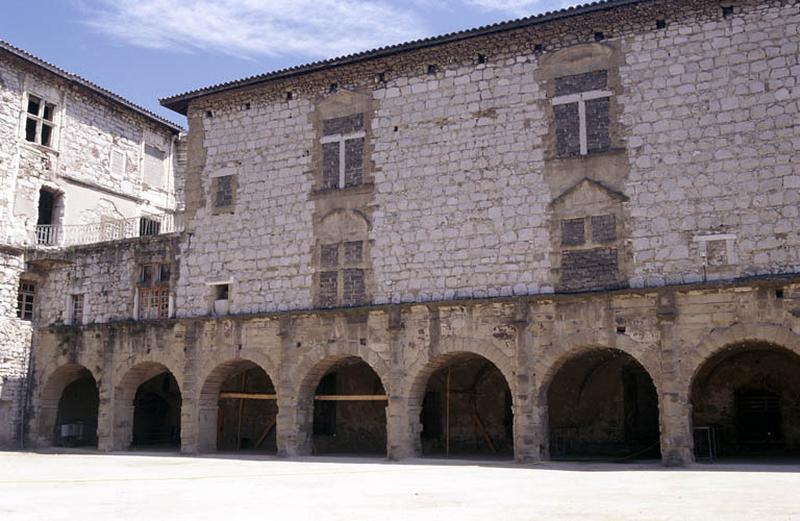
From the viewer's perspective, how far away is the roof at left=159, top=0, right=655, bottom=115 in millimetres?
18844

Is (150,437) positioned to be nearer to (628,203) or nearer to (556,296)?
(556,296)

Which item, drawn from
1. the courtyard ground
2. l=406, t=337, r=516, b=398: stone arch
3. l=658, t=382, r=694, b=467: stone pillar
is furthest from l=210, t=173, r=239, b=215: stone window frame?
l=658, t=382, r=694, b=467: stone pillar

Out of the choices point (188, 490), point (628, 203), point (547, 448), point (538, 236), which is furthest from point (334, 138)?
point (188, 490)

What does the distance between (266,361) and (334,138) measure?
5.97 m

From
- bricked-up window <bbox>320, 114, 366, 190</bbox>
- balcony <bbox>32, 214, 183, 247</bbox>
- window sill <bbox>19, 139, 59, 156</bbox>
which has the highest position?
window sill <bbox>19, 139, 59, 156</bbox>

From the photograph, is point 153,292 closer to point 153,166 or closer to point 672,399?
point 153,166

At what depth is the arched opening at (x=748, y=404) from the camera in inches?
792

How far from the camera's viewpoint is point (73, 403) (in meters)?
26.6

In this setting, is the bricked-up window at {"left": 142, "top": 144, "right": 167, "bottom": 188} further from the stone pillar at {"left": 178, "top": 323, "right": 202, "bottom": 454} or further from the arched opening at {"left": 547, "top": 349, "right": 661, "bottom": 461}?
the arched opening at {"left": 547, "top": 349, "right": 661, "bottom": 461}

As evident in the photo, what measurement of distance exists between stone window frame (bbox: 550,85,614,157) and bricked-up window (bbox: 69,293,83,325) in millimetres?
15237

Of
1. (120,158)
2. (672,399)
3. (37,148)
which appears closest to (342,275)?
(672,399)

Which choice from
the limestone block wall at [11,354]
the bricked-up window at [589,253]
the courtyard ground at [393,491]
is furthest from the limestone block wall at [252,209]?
the bricked-up window at [589,253]

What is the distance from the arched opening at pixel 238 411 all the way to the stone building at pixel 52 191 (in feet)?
15.3

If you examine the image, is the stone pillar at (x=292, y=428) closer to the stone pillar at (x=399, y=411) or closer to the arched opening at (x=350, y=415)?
the stone pillar at (x=399, y=411)
